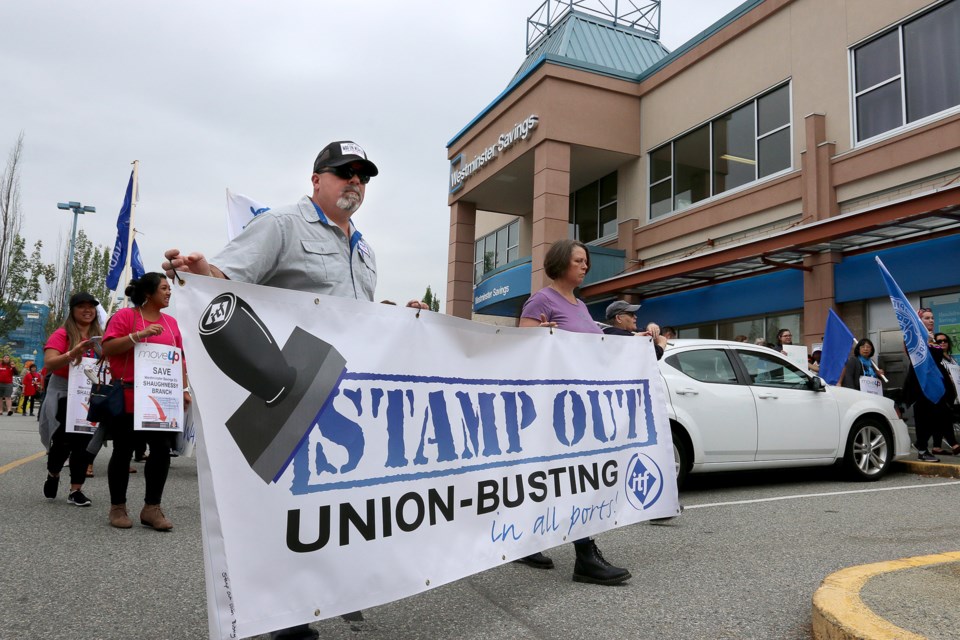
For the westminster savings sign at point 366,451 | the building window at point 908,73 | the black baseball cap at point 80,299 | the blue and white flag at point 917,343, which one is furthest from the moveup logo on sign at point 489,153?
the westminster savings sign at point 366,451

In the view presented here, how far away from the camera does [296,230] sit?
292cm

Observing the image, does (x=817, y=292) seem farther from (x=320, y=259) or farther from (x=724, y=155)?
(x=320, y=259)

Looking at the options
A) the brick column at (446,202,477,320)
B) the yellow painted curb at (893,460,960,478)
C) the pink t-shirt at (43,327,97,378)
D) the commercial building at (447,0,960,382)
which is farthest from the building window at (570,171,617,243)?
the pink t-shirt at (43,327,97,378)

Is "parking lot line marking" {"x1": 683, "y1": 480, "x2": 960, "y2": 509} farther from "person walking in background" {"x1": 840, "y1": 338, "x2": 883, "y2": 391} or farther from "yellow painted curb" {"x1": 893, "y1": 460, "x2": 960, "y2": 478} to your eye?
"person walking in background" {"x1": 840, "y1": 338, "x2": 883, "y2": 391}

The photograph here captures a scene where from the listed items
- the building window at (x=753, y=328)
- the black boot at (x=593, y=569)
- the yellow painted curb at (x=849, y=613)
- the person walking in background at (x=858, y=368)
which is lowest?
the black boot at (x=593, y=569)

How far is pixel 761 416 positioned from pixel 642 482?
341 centimetres

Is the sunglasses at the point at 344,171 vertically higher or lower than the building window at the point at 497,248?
lower

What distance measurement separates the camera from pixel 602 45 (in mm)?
20438

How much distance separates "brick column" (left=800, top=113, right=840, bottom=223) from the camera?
13180 millimetres

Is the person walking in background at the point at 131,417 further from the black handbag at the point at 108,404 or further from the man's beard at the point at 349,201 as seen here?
the man's beard at the point at 349,201

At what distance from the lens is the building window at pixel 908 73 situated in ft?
37.7

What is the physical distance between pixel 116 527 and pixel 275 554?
10.3ft

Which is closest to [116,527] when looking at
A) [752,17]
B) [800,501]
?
[800,501]

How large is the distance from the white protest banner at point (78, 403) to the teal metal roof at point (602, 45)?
15556mm
